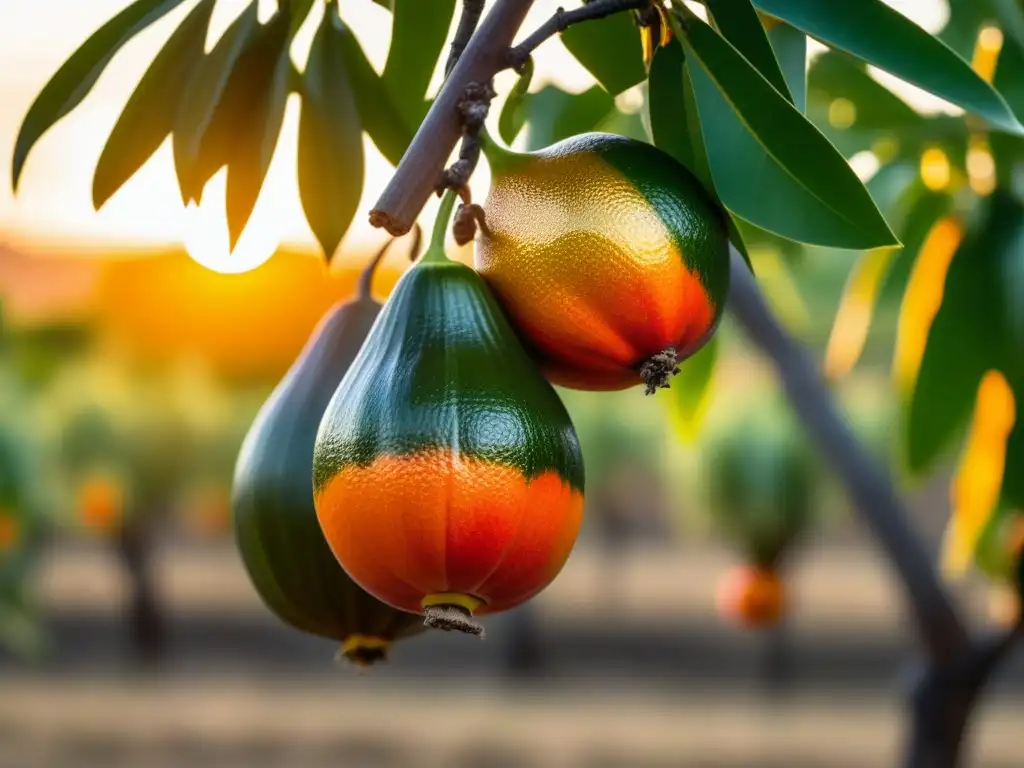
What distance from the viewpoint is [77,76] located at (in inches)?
22.4

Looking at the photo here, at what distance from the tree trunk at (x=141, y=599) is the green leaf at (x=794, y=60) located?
12001 millimetres

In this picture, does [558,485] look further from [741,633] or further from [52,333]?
[52,333]

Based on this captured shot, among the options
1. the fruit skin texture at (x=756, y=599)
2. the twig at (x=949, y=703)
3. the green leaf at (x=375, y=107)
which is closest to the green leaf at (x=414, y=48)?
the green leaf at (x=375, y=107)

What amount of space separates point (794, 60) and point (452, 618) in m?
0.32

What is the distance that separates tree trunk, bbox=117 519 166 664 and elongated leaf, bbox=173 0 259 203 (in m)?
11.9

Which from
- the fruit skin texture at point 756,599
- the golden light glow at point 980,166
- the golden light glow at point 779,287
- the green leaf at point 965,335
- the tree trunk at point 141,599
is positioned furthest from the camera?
the tree trunk at point 141,599

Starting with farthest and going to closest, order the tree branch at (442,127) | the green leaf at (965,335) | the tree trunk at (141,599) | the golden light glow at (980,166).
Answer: the tree trunk at (141,599) < the golden light glow at (980,166) < the green leaf at (965,335) < the tree branch at (442,127)

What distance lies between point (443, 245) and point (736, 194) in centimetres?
12

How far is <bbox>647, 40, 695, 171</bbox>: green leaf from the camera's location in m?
0.53

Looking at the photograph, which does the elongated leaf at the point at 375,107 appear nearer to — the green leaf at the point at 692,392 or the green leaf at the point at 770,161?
the green leaf at the point at 770,161

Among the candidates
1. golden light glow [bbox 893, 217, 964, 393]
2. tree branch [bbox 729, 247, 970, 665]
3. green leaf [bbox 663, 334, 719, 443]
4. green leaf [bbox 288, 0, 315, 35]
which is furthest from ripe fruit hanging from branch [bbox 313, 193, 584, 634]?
tree branch [bbox 729, 247, 970, 665]

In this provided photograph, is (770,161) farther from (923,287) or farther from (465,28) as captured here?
(923,287)

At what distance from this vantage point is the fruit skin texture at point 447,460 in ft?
1.44

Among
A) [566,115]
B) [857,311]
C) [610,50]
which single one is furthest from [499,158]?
[857,311]
